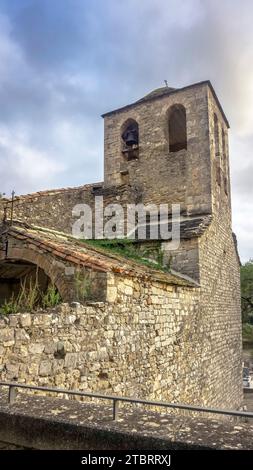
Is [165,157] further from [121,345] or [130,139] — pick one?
[121,345]

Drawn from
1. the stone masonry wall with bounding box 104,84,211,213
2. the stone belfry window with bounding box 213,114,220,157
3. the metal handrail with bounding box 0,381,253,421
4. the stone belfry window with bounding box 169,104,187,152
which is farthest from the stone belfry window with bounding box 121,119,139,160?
the metal handrail with bounding box 0,381,253,421

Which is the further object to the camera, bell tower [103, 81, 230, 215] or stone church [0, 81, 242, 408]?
bell tower [103, 81, 230, 215]

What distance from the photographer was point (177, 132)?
13055 millimetres

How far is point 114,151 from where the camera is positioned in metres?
12.3

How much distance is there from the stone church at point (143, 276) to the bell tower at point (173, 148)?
35 mm

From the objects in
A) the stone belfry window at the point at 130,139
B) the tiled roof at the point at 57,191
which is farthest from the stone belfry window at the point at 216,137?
the tiled roof at the point at 57,191

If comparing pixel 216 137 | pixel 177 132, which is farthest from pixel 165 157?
pixel 177 132

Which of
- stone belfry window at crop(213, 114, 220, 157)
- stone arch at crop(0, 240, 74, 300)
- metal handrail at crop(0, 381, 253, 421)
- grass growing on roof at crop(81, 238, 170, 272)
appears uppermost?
stone belfry window at crop(213, 114, 220, 157)

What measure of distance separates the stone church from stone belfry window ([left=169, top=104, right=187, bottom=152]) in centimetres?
4

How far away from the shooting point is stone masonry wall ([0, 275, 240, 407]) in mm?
4195

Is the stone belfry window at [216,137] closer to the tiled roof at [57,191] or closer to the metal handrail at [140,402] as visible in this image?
the tiled roof at [57,191]

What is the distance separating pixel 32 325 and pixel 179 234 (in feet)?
19.7

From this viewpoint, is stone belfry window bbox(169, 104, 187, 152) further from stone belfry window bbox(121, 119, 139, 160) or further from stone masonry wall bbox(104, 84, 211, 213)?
stone belfry window bbox(121, 119, 139, 160)
